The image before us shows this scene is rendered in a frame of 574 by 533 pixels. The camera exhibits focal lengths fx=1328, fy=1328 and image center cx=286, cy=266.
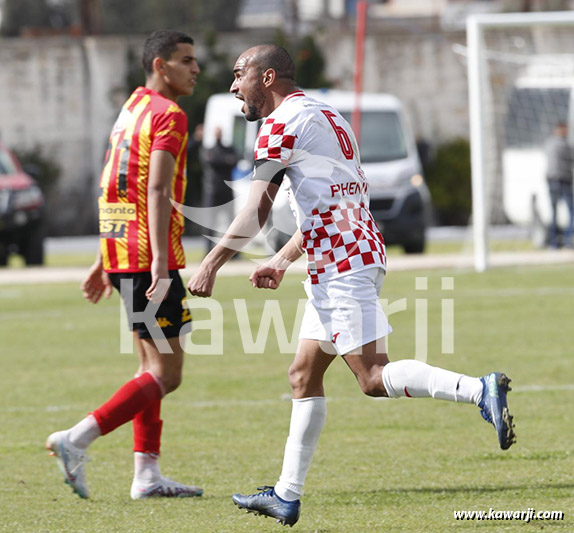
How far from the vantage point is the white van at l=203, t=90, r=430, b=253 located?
21875mm

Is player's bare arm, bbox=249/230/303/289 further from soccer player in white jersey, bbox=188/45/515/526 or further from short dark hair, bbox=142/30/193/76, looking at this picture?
short dark hair, bbox=142/30/193/76

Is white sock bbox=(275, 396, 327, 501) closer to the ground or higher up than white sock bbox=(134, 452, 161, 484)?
higher up

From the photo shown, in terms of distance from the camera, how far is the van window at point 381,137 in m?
22.2

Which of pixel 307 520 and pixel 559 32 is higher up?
pixel 559 32

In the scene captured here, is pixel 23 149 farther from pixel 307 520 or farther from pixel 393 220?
pixel 307 520

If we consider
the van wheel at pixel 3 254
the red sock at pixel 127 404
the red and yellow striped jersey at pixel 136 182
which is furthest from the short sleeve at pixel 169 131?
the van wheel at pixel 3 254

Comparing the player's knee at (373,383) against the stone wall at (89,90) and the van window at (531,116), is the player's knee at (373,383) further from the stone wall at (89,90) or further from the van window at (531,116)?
the stone wall at (89,90)

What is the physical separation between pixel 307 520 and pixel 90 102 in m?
30.3

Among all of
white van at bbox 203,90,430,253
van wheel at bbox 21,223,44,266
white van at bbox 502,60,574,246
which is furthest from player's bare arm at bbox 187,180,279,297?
white van at bbox 502,60,574,246

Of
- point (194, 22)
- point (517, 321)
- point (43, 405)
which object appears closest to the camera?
point (43, 405)

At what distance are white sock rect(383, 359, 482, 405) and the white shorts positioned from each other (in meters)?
0.16

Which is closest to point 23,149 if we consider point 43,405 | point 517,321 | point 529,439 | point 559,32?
point 559,32

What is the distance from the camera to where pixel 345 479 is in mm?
6371

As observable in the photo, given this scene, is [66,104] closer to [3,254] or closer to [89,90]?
[89,90]
